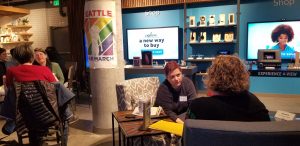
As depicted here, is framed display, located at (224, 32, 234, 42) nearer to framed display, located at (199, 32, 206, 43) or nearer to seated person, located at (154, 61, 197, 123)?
framed display, located at (199, 32, 206, 43)

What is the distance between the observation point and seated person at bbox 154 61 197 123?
104 inches

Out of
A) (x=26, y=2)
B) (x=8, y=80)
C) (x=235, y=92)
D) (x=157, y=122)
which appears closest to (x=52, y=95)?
(x=8, y=80)

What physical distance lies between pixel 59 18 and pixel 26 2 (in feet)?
4.84

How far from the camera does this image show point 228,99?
1.53 m

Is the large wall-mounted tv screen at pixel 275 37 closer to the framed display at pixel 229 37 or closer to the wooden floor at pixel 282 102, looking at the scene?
the framed display at pixel 229 37

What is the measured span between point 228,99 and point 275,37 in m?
4.99

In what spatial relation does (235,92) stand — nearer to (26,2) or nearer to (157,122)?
(157,122)

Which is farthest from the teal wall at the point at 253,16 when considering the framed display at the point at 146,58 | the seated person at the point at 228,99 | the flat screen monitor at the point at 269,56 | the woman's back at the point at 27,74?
the seated person at the point at 228,99

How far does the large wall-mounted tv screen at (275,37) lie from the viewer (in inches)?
223

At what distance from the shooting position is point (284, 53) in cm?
579

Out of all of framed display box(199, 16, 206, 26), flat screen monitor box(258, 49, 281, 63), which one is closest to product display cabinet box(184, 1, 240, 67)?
framed display box(199, 16, 206, 26)

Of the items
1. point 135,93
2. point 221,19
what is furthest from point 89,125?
point 221,19

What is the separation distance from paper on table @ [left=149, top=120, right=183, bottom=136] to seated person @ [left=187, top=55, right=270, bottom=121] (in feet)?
1.40

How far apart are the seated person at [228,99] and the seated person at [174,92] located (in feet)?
3.08
